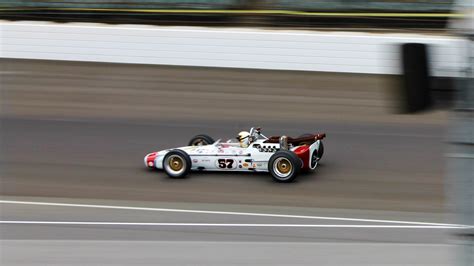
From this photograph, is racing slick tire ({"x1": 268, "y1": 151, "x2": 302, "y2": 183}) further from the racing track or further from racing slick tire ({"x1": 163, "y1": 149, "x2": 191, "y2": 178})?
racing slick tire ({"x1": 163, "y1": 149, "x2": 191, "y2": 178})

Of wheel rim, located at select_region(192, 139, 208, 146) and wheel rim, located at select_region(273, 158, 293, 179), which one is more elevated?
wheel rim, located at select_region(192, 139, 208, 146)

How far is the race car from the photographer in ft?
43.1

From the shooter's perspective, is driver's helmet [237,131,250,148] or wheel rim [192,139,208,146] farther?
wheel rim [192,139,208,146]

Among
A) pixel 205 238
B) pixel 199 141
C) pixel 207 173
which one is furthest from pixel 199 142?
pixel 205 238

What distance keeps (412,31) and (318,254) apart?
13949 millimetres

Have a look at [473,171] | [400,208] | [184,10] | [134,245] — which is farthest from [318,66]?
[473,171]

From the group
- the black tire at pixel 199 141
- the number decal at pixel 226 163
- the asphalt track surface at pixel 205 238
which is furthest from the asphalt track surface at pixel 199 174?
the black tire at pixel 199 141

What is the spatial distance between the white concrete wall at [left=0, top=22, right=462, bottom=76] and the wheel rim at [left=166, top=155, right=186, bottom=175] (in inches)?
216

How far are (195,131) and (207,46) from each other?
3290 millimetres

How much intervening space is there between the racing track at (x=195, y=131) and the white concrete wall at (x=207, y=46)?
239 millimetres

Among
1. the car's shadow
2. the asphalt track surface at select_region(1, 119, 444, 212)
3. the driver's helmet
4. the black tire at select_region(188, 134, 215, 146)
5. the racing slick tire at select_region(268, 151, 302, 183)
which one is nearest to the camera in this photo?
the asphalt track surface at select_region(1, 119, 444, 212)

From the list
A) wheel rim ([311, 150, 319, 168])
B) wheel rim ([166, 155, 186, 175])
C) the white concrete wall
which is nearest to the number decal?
wheel rim ([166, 155, 186, 175])

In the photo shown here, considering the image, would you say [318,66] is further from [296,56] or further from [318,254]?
[318,254]

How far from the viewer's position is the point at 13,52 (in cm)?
1992
